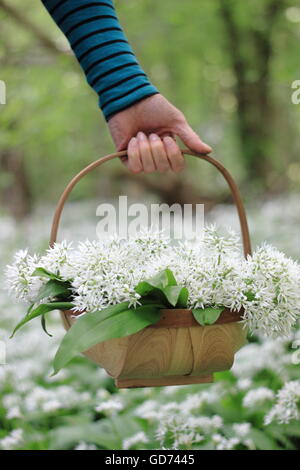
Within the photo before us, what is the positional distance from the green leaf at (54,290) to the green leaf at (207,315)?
322mm

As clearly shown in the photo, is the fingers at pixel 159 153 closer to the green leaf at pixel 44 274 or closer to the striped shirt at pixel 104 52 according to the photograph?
the striped shirt at pixel 104 52

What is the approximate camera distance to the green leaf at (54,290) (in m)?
1.31

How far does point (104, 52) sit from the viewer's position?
1.54m

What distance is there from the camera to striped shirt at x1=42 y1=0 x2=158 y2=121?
4.94 ft

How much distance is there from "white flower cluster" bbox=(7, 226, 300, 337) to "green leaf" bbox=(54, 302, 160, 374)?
0.10 feet

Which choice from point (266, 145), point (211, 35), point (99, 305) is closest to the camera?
point (99, 305)

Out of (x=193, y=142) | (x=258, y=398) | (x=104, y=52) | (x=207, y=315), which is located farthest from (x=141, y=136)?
(x=258, y=398)

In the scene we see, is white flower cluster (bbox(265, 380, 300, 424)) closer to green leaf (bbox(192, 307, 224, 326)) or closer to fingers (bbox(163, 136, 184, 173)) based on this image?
green leaf (bbox(192, 307, 224, 326))

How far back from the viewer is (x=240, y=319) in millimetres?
1295

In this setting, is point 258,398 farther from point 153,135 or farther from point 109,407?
point 153,135

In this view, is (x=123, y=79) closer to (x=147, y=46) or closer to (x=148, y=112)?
(x=148, y=112)

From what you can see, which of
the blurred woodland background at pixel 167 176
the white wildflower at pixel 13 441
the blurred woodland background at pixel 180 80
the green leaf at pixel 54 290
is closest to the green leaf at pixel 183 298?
the green leaf at pixel 54 290
